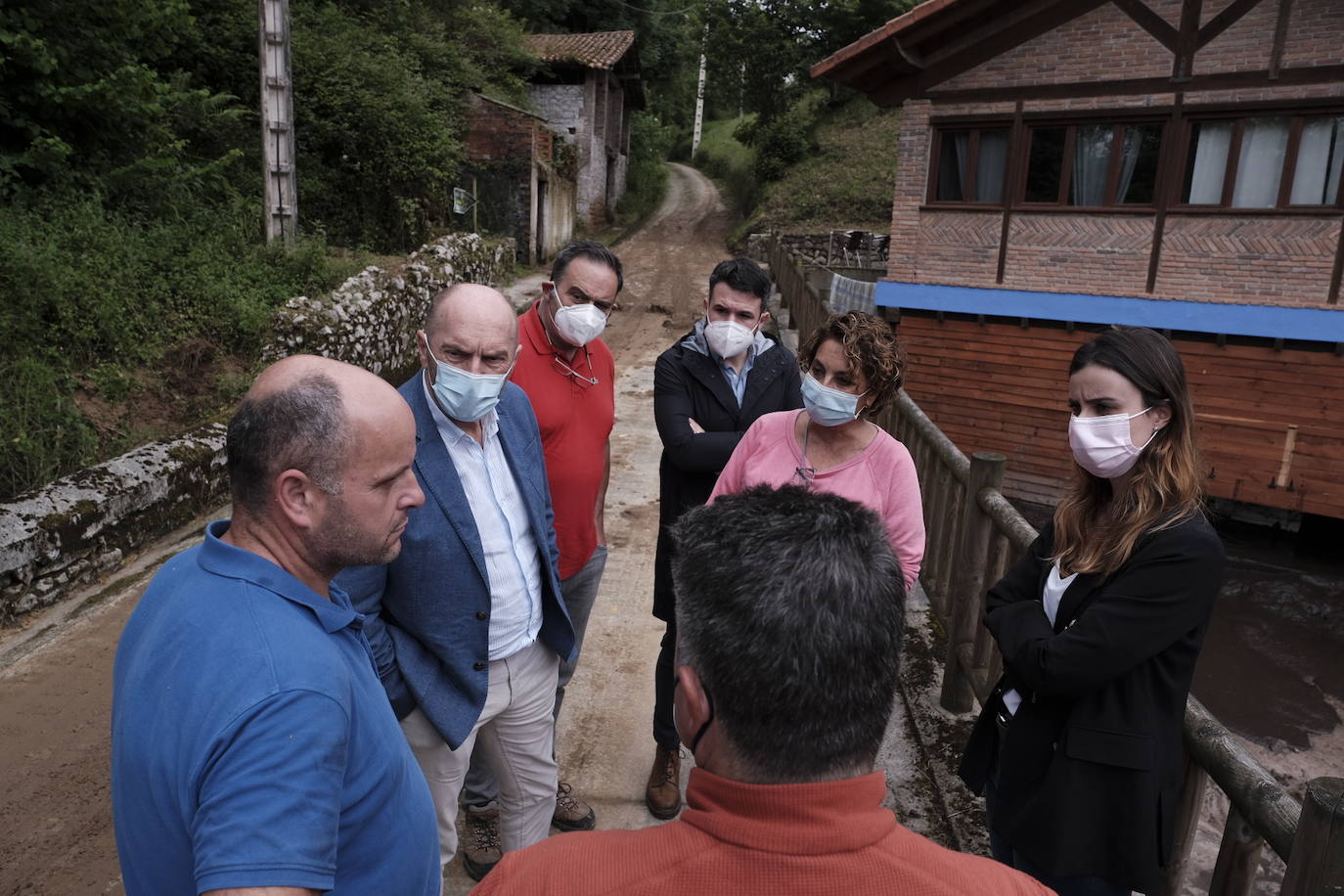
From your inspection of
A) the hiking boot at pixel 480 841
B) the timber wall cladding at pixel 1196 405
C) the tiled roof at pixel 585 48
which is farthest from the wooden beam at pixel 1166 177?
the tiled roof at pixel 585 48

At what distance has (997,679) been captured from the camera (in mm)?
3434

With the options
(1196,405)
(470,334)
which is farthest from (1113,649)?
(1196,405)

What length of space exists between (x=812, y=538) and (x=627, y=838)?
17.6 inches

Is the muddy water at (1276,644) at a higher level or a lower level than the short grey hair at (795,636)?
lower

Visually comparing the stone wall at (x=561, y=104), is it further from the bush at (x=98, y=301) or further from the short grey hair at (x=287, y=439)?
the short grey hair at (x=287, y=439)

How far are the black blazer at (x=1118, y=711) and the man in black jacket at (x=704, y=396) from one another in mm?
1488

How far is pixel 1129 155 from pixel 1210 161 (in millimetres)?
1069

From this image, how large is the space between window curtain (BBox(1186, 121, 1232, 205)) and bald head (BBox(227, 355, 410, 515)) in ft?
46.3

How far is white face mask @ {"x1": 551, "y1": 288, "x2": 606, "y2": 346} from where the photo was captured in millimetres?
3111

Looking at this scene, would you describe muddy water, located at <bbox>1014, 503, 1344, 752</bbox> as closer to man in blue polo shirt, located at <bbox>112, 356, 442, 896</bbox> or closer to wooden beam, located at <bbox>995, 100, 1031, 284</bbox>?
wooden beam, located at <bbox>995, 100, 1031, 284</bbox>

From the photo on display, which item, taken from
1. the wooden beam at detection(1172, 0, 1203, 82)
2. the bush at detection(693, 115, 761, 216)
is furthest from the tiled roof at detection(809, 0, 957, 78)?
the bush at detection(693, 115, 761, 216)

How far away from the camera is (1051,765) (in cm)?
202

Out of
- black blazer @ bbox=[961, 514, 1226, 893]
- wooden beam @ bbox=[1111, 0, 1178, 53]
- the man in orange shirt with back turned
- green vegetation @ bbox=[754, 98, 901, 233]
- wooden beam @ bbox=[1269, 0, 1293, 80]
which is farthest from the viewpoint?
green vegetation @ bbox=[754, 98, 901, 233]

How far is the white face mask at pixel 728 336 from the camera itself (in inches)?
132
